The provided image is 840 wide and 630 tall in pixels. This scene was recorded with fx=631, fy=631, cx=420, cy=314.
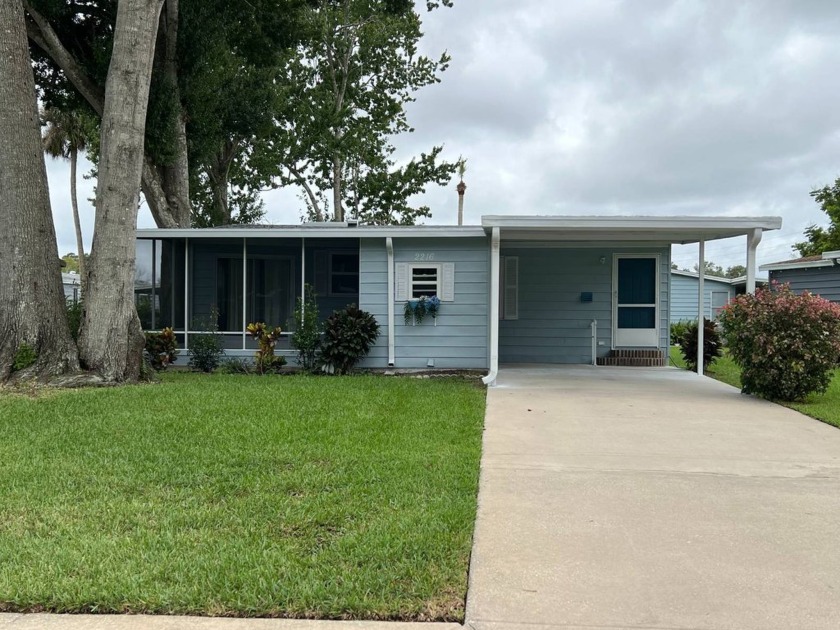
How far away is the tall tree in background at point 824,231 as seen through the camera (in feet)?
96.9

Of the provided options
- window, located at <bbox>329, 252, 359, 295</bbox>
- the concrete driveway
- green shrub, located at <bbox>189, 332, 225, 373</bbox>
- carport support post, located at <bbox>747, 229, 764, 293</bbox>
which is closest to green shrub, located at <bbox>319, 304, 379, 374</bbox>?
window, located at <bbox>329, 252, 359, 295</bbox>

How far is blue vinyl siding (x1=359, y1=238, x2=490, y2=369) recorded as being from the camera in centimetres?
1108

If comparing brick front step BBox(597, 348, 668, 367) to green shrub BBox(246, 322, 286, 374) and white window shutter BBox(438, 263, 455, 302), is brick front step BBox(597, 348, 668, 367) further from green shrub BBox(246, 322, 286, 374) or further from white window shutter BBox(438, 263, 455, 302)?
green shrub BBox(246, 322, 286, 374)

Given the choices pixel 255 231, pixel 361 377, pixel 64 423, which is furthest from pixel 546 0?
pixel 64 423

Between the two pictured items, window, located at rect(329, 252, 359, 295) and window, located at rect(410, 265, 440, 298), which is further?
window, located at rect(329, 252, 359, 295)

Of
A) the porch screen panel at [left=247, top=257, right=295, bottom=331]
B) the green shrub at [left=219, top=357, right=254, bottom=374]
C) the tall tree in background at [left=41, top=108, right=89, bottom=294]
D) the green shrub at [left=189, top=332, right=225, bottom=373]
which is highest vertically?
the tall tree in background at [left=41, top=108, right=89, bottom=294]

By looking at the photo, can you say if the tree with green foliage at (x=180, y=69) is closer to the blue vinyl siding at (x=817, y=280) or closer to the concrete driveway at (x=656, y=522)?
the concrete driveway at (x=656, y=522)

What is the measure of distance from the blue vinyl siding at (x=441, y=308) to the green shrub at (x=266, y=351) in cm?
155

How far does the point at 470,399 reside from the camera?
787 centimetres

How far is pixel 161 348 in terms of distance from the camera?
36.7 ft

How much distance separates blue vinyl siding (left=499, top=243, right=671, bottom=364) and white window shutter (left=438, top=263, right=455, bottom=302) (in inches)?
59.5

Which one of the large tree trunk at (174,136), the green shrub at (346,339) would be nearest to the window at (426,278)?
the green shrub at (346,339)

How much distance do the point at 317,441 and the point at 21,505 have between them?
7.30 ft

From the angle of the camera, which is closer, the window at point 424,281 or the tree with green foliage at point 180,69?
the window at point 424,281
